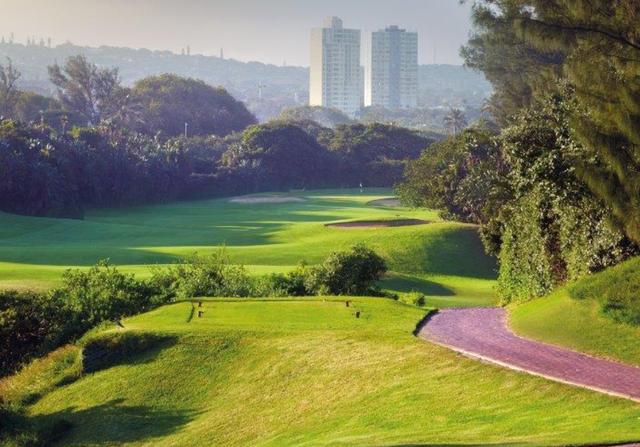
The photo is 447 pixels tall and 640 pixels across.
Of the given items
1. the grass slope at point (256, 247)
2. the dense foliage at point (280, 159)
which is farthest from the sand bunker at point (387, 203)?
the dense foliage at point (280, 159)

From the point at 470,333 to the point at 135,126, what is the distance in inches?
5931

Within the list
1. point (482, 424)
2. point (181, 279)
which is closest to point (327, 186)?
point (181, 279)

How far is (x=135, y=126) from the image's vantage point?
170 m

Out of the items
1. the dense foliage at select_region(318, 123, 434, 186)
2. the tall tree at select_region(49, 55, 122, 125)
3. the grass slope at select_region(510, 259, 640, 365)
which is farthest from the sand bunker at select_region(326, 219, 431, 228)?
the tall tree at select_region(49, 55, 122, 125)

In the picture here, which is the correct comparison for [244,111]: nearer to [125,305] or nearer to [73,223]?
[73,223]

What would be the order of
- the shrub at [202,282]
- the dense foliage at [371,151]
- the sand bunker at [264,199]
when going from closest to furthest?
the shrub at [202,282] → the sand bunker at [264,199] → the dense foliage at [371,151]

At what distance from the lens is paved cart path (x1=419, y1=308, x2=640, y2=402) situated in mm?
18938

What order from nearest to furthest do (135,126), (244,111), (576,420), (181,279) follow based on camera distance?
(576,420) < (181,279) < (135,126) < (244,111)

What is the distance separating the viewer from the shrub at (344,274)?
37.2 meters

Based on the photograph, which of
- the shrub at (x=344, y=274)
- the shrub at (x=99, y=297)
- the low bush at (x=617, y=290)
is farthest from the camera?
the shrub at (x=344, y=274)

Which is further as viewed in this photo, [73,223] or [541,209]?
[73,223]

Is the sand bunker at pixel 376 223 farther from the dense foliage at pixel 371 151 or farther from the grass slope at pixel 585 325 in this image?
the dense foliage at pixel 371 151

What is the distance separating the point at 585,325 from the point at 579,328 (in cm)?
16

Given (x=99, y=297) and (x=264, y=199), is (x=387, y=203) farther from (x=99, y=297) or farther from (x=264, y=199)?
(x=99, y=297)
